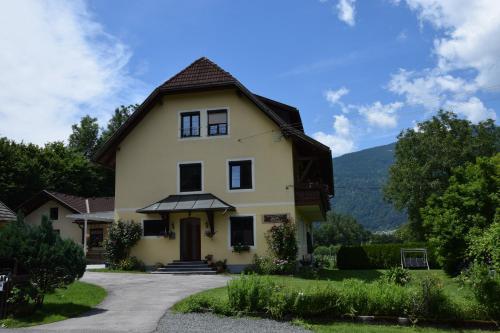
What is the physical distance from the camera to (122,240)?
77.5 ft

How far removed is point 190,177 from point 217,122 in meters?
2.99

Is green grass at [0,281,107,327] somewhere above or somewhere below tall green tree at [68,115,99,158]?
below

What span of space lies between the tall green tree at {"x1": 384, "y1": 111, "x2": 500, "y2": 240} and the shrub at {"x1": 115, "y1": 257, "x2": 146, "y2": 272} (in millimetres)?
26008

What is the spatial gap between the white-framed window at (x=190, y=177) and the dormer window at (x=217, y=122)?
1.69 metres

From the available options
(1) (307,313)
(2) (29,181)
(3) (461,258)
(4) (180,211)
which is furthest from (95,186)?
(1) (307,313)

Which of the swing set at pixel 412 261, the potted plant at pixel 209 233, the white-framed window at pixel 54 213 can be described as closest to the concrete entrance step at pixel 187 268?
the potted plant at pixel 209 233

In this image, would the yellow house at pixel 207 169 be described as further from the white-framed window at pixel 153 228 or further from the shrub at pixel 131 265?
the shrub at pixel 131 265

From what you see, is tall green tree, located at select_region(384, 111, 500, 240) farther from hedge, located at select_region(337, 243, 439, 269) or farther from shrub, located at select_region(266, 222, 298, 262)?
shrub, located at select_region(266, 222, 298, 262)

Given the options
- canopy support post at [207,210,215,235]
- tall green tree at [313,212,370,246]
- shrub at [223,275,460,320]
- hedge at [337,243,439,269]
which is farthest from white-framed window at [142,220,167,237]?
tall green tree at [313,212,370,246]

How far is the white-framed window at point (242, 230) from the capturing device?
22875 millimetres

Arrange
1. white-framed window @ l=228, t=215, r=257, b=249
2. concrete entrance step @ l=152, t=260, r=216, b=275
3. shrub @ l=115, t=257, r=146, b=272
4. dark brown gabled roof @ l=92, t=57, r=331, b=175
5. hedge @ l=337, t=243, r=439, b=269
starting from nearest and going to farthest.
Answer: concrete entrance step @ l=152, t=260, r=216, b=275, dark brown gabled roof @ l=92, t=57, r=331, b=175, white-framed window @ l=228, t=215, r=257, b=249, shrub @ l=115, t=257, r=146, b=272, hedge @ l=337, t=243, r=439, b=269

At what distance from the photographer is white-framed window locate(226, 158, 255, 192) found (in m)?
23.3

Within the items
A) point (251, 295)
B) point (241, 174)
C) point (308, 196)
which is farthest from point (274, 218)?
point (251, 295)

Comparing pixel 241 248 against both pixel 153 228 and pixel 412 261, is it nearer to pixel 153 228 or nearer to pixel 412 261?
pixel 153 228
